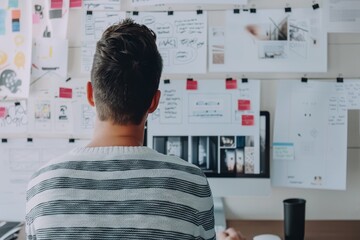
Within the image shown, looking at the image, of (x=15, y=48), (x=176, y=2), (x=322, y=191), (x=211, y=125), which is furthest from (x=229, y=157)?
(x=15, y=48)

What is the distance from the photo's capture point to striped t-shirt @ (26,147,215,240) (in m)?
0.73

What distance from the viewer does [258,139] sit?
1777 millimetres

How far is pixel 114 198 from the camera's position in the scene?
2.40ft

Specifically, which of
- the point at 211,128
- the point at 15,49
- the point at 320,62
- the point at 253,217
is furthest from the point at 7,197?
the point at 320,62

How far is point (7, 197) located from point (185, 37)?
41.6 inches

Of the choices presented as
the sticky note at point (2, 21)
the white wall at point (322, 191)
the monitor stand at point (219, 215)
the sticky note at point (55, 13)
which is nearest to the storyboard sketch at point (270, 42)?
the white wall at point (322, 191)

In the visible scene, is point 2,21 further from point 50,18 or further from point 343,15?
point 343,15

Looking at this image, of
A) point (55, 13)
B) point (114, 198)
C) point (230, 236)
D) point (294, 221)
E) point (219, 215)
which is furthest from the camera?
point (55, 13)

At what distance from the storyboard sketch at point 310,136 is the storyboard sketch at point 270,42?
100 mm

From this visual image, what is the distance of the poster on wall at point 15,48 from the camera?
6.22 feet

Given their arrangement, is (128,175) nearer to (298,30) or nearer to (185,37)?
(185,37)

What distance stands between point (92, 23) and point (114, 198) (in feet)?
4.29

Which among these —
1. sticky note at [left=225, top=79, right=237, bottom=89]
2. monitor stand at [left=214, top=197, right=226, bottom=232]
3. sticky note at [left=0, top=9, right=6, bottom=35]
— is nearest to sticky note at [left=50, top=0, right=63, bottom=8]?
sticky note at [left=0, top=9, right=6, bottom=35]

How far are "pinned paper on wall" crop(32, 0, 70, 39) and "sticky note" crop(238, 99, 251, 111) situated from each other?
811 mm
